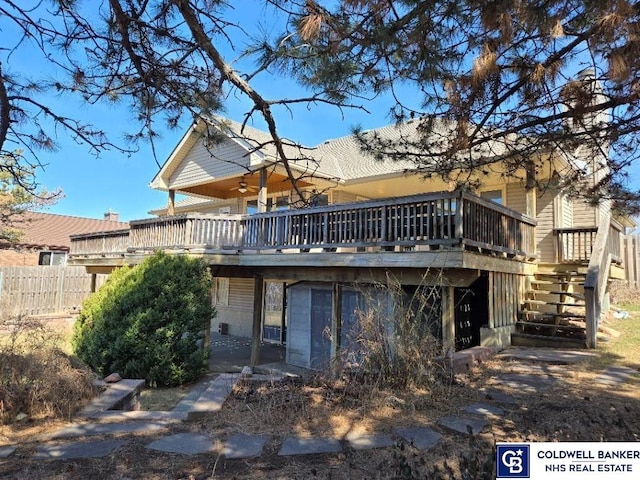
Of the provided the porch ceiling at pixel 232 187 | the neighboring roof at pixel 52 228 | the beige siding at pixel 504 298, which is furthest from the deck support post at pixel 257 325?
the neighboring roof at pixel 52 228

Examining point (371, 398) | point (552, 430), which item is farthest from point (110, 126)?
point (552, 430)

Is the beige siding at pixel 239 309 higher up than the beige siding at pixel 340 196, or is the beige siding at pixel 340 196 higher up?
the beige siding at pixel 340 196

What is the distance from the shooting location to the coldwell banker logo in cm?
262

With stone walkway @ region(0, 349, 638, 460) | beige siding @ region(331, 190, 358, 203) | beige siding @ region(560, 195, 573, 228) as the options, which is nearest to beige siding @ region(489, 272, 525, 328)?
beige siding @ region(560, 195, 573, 228)

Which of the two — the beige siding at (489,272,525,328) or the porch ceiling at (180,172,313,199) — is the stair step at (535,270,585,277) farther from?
the porch ceiling at (180,172,313,199)

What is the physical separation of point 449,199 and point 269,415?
14.0 ft

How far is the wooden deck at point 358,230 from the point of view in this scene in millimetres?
6766

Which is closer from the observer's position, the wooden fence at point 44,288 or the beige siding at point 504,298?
the beige siding at point 504,298

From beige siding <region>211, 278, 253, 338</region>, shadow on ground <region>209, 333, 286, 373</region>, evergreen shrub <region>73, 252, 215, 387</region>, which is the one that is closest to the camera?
evergreen shrub <region>73, 252, 215, 387</region>

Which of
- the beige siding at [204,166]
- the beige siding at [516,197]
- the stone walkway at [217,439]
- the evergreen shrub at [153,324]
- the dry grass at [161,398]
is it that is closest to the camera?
the stone walkway at [217,439]

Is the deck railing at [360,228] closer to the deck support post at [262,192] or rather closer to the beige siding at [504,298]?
the beige siding at [504,298]

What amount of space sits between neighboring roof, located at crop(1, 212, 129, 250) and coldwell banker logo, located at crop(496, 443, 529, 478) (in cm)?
2445

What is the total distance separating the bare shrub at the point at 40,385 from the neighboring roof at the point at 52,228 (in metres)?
20.8

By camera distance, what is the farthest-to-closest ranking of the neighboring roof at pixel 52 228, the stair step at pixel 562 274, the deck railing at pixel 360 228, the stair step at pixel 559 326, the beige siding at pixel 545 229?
the neighboring roof at pixel 52 228
the beige siding at pixel 545 229
the stair step at pixel 562 274
the stair step at pixel 559 326
the deck railing at pixel 360 228
